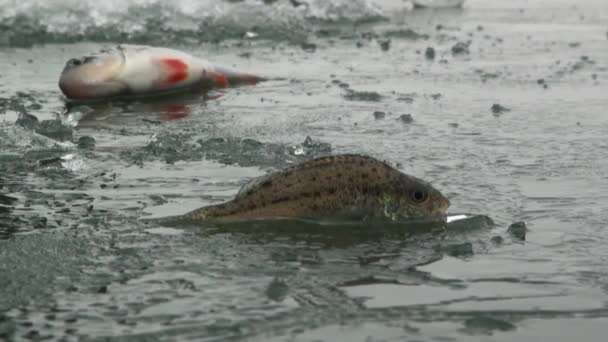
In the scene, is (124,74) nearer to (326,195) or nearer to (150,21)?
(326,195)

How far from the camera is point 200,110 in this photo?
871 cm

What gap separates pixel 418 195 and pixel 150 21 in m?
9.49

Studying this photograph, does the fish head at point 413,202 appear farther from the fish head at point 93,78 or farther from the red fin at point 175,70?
the red fin at point 175,70

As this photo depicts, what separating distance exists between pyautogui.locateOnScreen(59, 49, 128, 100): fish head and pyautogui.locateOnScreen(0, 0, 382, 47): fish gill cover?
3426mm

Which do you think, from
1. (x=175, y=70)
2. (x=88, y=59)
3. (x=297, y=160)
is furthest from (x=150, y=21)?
(x=297, y=160)

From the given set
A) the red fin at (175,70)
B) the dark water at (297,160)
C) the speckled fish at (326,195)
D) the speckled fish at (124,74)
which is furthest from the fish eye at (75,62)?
the speckled fish at (326,195)

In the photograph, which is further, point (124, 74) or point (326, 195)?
point (124, 74)

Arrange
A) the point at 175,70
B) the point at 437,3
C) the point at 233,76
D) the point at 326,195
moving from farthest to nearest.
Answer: the point at 437,3
the point at 233,76
the point at 175,70
the point at 326,195

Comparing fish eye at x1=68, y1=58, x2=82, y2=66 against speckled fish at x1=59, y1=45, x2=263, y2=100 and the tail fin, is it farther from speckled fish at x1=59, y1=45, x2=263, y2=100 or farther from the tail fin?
the tail fin

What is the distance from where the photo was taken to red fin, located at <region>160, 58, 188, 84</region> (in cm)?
932

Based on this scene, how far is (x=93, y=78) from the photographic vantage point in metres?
9.00

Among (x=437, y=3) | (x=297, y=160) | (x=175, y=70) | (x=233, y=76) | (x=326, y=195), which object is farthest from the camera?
(x=437, y=3)

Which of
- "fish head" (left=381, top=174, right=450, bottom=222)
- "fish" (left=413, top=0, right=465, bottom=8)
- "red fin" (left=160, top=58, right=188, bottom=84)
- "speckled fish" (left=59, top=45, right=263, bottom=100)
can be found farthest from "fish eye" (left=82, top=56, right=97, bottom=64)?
"fish" (left=413, top=0, right=465, bottom=8)

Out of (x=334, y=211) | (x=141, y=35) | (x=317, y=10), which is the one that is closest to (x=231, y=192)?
(x=334, y=211)
